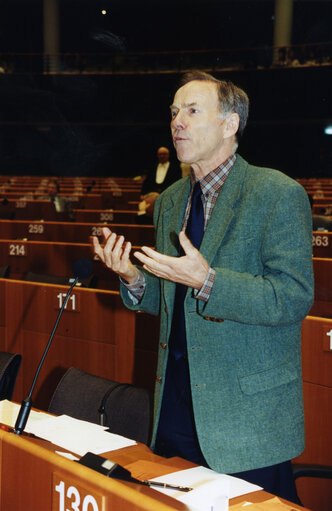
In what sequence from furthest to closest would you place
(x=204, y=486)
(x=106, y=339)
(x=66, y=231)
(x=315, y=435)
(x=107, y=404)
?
(x=66, y=231)
(x=106, y=339)
(x=315, y=435)
(x=107, y=404)
(x=204, y=486)

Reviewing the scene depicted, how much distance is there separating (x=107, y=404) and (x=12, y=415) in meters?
0.29

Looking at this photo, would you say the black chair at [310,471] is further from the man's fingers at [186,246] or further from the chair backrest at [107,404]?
the man's fingers at [186,246]

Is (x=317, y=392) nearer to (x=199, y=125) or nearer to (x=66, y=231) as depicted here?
(x=199, y=125)

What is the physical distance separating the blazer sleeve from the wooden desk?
38 cm

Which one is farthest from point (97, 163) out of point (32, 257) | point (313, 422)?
point (313, 422)

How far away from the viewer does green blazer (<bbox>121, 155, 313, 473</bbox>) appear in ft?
4.44

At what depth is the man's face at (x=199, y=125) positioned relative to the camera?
1555 millimetres

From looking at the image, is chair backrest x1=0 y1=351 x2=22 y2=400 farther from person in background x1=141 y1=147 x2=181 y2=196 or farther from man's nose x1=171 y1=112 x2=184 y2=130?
person in background x1=141 y1=147 x2=181 y2=196

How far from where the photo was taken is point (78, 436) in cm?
156

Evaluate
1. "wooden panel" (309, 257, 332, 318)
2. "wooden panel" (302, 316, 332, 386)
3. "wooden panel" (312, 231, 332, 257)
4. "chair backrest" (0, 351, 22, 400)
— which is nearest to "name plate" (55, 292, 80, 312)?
"chair backrest" (0, 351, 22, 400)

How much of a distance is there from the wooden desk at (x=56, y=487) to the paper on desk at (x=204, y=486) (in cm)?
4

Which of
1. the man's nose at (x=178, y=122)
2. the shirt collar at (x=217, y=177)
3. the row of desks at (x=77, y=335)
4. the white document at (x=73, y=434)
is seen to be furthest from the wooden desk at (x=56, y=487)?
the row of desks at (x=77, y=335)

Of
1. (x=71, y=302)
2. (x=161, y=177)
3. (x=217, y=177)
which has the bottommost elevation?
(x=71, y=302)

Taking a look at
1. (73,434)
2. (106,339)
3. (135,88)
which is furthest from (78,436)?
(135,88)
